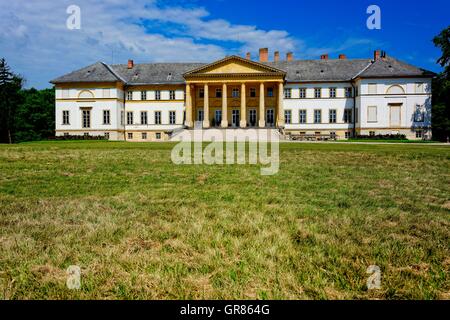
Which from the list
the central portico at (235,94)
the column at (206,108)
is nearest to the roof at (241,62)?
the central portico at (235,94)

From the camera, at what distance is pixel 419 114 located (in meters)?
43.5


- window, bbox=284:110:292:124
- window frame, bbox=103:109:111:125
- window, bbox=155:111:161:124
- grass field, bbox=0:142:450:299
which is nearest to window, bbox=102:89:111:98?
window frame, bbox=103:109:111:125

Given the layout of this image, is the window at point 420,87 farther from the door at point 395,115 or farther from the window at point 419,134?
the window at point 419,134

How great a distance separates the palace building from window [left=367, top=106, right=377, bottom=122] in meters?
0.13

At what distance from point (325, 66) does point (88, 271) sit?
164ft

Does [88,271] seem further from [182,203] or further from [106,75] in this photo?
[106,75]

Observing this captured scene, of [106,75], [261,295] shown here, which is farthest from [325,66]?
[261,295]

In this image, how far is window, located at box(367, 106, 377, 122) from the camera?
43.8m

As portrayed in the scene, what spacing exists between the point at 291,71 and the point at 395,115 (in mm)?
15669

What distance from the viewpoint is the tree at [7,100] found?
2085 inches

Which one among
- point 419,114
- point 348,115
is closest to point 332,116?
point 348,115

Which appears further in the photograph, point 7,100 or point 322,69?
point 7,100

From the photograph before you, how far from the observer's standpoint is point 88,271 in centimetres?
285

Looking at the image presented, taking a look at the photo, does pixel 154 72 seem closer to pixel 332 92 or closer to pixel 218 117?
pixel 218 117
